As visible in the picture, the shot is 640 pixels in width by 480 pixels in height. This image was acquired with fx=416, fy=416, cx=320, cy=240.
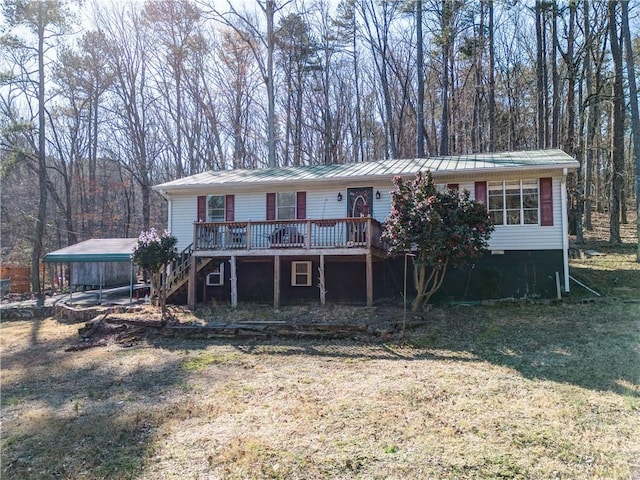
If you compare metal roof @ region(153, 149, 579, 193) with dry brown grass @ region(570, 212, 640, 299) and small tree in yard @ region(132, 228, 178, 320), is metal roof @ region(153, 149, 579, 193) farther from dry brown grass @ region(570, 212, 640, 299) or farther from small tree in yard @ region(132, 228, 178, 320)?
dry brown grass @ region(570, 212, 640, 299)

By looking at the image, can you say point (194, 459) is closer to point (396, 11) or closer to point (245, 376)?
point (245, 376)

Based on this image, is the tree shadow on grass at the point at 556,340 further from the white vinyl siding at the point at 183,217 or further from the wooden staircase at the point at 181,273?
the white vinyl siding at the point at 183,217

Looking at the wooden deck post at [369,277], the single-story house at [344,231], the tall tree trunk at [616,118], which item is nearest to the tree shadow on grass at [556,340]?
the single-story house at [344,231]

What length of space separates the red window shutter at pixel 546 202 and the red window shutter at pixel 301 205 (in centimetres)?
720

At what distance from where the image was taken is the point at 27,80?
21.4 meters

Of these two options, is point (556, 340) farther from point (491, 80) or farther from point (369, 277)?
point (491, 80)

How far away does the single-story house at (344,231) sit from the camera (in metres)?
11.9

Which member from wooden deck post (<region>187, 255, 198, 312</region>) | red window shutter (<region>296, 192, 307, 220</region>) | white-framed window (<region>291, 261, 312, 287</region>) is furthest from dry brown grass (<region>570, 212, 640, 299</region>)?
wooden deck post (<region>187, 255, 198, 312</region>)

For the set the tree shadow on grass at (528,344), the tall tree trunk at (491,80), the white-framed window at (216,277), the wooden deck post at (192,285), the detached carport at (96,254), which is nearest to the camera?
the tree shadow on grass at (528,344)

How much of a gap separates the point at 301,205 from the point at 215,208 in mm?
3241

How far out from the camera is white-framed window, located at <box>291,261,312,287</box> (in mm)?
14023

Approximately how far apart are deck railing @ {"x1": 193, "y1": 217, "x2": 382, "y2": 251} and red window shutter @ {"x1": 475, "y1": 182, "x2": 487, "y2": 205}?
3.18 m

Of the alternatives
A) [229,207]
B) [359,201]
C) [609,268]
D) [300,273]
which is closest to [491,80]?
[609,268]

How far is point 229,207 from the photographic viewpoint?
14781 mm
